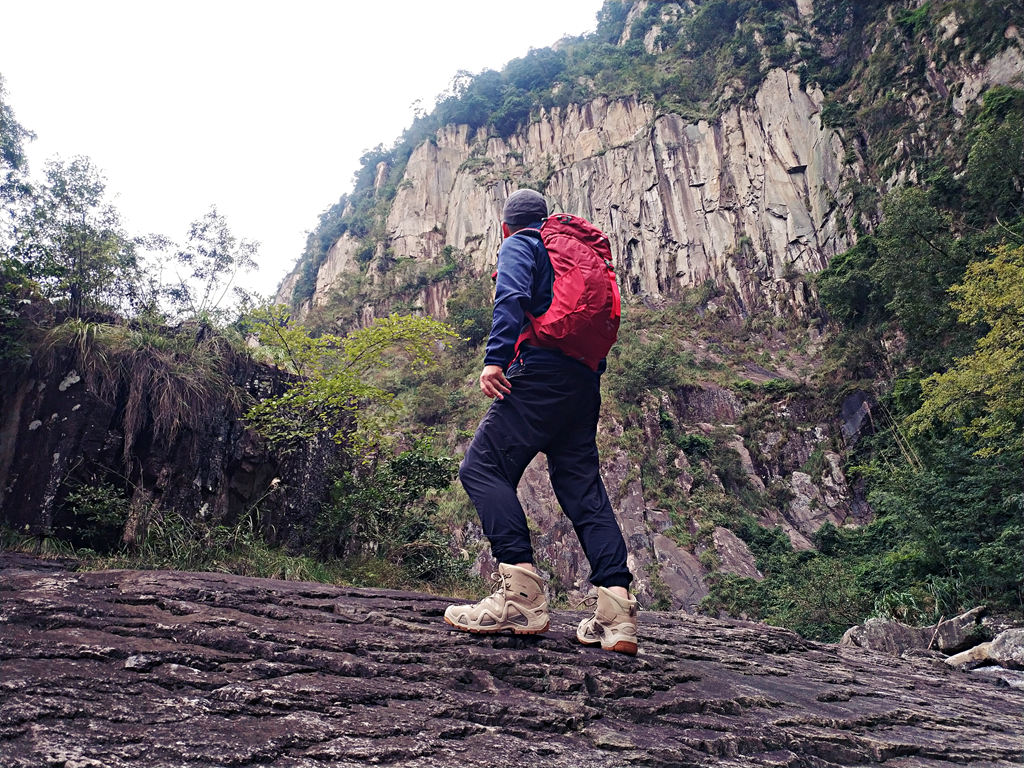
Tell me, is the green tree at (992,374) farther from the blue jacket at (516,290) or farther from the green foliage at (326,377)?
the blue jacket at (516,290)

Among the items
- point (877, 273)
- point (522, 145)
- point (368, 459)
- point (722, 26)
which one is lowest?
point (368, 459)

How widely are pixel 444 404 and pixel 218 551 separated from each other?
71.9 feet

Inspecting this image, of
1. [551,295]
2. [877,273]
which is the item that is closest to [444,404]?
[877,273]

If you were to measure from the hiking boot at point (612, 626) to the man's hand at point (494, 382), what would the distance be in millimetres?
1021

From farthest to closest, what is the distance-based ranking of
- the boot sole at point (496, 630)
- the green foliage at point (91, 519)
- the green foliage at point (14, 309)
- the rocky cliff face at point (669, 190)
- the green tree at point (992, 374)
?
the rocky cliff face at point (669, 190) < the green tree at point (992, 374) < the green foliage at point (14, 309) < the green foliage at point (91, 519) < the boot sole at point (496, 630)

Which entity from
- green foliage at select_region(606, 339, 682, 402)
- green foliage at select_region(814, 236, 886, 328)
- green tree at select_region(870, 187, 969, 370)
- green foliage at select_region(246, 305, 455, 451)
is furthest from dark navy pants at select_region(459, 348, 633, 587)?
green foliage at select_region(814, 236, 886, 328)

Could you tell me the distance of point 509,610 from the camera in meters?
2.47

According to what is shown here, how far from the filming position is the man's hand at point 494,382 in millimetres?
2578

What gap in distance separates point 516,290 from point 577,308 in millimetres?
289

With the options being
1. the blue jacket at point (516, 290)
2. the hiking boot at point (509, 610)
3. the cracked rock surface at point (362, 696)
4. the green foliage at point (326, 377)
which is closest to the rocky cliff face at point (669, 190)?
the green foliage at point (326, 377)

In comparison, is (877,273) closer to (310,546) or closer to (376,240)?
(310,546)

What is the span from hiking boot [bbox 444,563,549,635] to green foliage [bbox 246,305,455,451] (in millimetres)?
3687

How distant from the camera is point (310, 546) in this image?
5672 millimetres

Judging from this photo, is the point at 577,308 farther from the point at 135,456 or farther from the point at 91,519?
the point at 135,456
